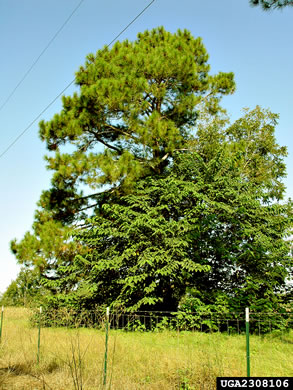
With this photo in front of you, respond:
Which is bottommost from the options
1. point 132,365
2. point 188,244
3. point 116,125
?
point 132,365

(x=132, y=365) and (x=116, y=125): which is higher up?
(x=116, y=125)

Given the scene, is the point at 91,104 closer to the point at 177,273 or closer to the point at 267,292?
the point at 177,273

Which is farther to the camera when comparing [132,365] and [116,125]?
[116,125]

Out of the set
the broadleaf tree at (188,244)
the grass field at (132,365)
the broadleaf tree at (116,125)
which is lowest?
the grass field at (132,365)

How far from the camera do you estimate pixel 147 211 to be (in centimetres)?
1172

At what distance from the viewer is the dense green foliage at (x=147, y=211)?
11445 mm

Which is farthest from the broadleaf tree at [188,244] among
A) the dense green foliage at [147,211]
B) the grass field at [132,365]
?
the grass field at [132,365]

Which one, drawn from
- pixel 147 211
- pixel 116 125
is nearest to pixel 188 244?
pixel 147 211

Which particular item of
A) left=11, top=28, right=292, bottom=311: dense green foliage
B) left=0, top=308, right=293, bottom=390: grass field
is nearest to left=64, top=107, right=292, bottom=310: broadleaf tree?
left=11, top=28, right=292, bottom=311: dense green foliage

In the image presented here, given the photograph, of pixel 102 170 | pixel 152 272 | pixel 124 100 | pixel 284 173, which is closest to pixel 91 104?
pixel 124 100

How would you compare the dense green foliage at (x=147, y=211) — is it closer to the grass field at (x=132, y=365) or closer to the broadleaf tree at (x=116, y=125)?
the broadleaf tree at (x=116, y=125)

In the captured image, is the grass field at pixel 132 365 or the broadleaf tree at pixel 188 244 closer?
the grass field at pixel 132 365

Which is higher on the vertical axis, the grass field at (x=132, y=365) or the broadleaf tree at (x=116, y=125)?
the broadleaf tree at (x=116, y=125)

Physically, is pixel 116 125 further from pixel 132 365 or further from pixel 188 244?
pixel 132 365
